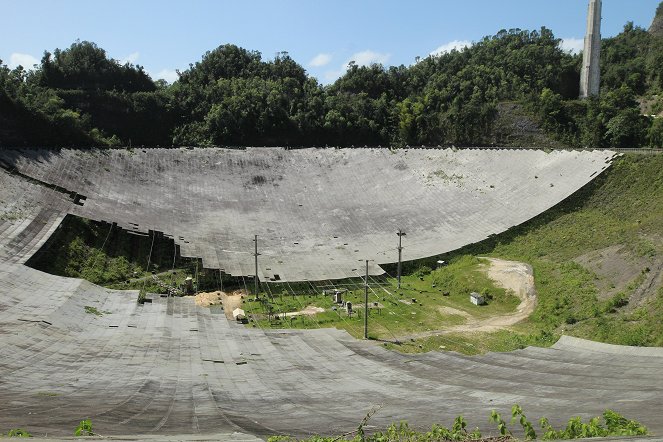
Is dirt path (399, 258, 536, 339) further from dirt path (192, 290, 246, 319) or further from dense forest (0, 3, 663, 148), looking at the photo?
dense forest (0, 3, 663, 148)

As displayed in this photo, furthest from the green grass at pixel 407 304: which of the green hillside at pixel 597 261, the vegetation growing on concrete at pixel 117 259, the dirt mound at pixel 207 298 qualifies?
the vegetation growing on concrete at pixel 117 259

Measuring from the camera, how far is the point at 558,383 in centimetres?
1448

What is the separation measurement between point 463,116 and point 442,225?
26613 mm

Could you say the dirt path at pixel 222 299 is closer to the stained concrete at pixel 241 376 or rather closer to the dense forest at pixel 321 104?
the stained concrete at pixel 241 376

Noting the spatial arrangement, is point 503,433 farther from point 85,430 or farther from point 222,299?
point 222,299

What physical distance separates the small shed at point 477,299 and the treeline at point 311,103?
103 ft

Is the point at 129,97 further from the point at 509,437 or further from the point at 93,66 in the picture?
the point at 509,437

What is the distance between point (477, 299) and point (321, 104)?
36694 millimetres

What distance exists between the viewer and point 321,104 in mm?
60281

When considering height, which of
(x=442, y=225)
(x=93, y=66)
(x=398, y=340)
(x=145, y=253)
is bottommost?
(x=398, y=340)

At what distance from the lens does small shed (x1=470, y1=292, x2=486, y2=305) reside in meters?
28.9

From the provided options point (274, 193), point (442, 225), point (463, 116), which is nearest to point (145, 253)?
point (274, 193)

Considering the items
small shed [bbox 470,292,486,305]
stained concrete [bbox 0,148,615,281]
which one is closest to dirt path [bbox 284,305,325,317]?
stained concrete [bbox 0,148,615,281]

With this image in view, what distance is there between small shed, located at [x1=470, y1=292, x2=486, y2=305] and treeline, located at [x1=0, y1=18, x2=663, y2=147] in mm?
31447
